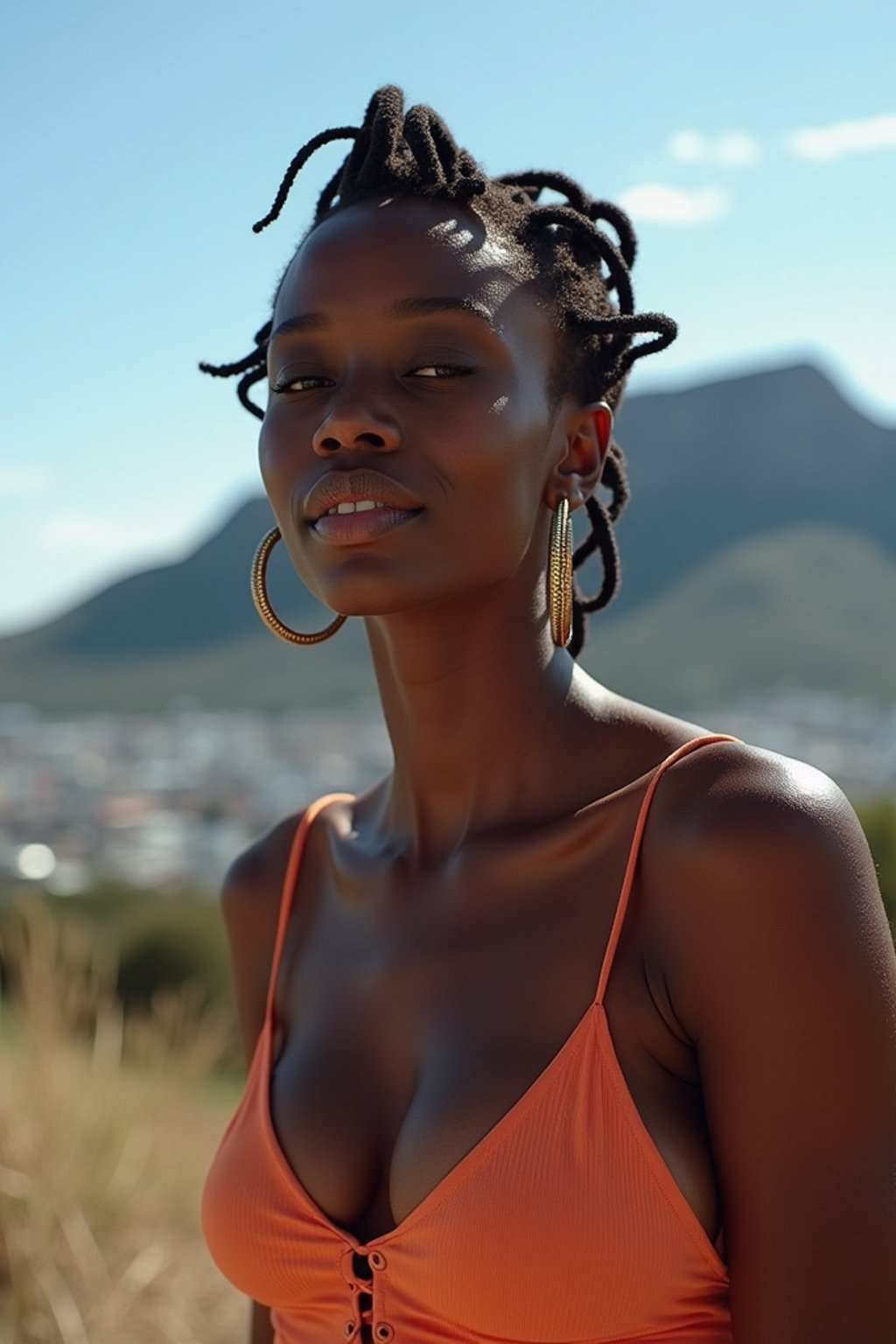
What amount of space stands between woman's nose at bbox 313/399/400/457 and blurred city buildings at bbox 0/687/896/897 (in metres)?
14.6

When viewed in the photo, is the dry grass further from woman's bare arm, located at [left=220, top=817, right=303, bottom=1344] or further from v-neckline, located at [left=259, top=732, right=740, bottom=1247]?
v-neckline, located at [left=259, top=732, right=740, bottom=1247]

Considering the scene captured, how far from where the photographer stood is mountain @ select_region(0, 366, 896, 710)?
118 feet

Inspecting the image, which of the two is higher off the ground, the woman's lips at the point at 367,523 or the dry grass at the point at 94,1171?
the woman's lips at the point at 367,523

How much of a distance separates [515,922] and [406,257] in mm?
872

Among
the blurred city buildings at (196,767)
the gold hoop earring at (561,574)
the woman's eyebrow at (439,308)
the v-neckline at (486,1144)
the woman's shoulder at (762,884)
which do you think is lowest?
the v-neckline at (486,1144)

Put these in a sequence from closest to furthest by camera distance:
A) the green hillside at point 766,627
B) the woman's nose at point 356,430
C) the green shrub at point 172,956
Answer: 1. the woman's nose at point 356,430
2. the green shrub at point 172,956
3. the green hillside at point 766,627

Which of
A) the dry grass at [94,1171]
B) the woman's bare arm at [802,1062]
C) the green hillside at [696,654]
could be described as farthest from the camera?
the green hillside at [696,654]

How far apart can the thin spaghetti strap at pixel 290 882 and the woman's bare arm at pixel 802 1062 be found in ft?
2.82

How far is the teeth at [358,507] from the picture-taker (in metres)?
1.93

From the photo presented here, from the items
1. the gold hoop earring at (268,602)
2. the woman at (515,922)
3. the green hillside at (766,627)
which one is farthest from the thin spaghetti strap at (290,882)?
the green hillside at (766,627)

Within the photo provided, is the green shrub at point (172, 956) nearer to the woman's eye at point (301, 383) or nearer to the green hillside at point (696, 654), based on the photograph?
the woman's eye at point (301, 383)

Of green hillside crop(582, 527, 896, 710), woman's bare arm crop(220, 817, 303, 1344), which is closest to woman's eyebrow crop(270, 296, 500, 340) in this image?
woman's bare arm crop(220, 817, 303, 1344)

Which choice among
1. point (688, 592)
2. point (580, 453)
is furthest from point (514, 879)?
point (688, 592)

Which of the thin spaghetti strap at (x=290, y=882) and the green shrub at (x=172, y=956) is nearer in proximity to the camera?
the thin spaghetti strap at (x=290, y=882)
